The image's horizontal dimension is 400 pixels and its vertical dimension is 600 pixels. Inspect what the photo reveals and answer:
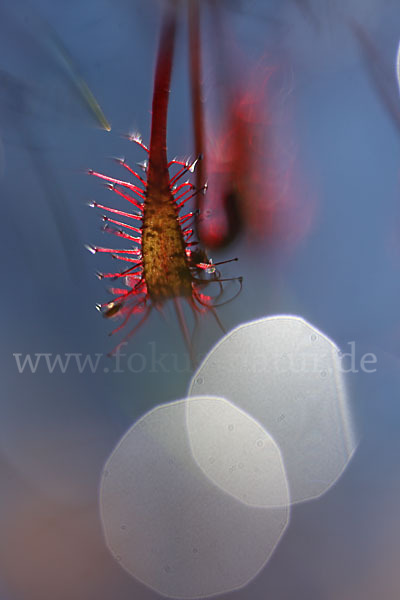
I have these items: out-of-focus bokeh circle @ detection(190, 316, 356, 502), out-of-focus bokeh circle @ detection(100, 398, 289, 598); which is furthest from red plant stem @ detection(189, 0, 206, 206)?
out-of-focus bokeh circle @ detection(100, 398, 289, 598)

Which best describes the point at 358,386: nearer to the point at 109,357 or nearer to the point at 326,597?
the point at 326,597

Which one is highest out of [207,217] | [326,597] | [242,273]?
[207,217]

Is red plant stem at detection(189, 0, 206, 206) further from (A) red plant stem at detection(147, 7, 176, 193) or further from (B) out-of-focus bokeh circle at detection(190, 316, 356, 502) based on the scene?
(B) out-of-focus bokeh circle at detection(190, 316, 356, 502)

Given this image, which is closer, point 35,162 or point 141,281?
point 141,281

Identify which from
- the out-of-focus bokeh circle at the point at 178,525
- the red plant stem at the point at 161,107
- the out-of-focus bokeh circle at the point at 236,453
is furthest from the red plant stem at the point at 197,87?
the out-of-focus bokeh circle at the point at 178,525

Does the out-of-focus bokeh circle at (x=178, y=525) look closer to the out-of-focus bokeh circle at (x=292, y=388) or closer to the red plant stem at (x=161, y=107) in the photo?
the out-of-focus bokeh circle at (x=292, y=388)

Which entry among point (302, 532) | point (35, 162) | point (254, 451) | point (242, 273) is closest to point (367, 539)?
point (302, 532)

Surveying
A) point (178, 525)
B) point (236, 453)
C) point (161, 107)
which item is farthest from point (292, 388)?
point (161, 107)
